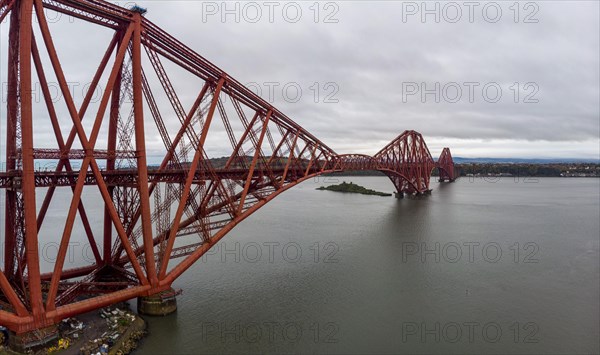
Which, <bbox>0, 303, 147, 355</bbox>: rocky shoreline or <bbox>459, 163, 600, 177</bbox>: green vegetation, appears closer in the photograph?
<bbox>0, 303, 147, 355</bbox>: rocky shoreline

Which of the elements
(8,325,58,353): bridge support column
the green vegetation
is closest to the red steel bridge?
(8,325,58,353): bridge support column

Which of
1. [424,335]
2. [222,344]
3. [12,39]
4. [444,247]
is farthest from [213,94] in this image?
[444,247]

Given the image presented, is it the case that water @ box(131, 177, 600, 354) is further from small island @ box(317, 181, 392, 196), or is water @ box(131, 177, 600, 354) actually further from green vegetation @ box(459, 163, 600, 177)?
green vegetation @ box(459, 163, 600, 177)

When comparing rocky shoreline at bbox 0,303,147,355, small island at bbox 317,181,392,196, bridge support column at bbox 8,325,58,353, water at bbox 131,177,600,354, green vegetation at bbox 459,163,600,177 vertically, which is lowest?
water at bbox 131,177,600,354

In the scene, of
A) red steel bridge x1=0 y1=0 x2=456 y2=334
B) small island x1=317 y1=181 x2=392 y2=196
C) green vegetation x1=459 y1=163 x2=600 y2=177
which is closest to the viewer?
red steel bridge x1=0 y1=0 x2=456 y2=334

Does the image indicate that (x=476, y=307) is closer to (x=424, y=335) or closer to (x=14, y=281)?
(x=424, y=335)

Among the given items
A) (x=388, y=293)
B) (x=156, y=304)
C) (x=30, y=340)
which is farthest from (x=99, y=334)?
(x=388, y=293)

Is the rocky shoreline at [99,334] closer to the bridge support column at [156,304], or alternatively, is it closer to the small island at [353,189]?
the bridge support column at [156,304]
